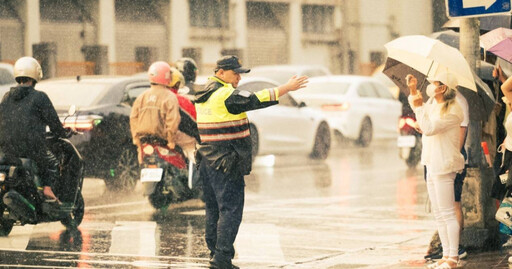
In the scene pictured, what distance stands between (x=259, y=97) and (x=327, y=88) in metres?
20.0

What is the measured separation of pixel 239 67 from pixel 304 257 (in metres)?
2.04

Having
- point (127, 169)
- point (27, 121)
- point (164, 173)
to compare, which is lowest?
point (127, 169)

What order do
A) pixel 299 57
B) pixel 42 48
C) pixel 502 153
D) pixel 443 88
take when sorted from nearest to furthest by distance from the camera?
pixel 443 88, pixel 502 153, pixel 42 48, pixel 299 57

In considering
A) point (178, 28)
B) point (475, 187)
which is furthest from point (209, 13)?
point (475, 187)

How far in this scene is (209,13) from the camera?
50844mm

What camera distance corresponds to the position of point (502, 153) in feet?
36.4

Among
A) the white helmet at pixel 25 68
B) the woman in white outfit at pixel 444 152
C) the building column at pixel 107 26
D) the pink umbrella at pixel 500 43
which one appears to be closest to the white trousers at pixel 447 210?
the woman in white outfit at pixel 444 152

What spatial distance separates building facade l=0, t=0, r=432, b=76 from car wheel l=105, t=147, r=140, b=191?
76.3 feet

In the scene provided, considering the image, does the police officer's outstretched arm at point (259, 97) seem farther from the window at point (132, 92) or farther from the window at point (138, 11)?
the window at point (138, 11)

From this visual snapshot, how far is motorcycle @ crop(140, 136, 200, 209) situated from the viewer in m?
15.0

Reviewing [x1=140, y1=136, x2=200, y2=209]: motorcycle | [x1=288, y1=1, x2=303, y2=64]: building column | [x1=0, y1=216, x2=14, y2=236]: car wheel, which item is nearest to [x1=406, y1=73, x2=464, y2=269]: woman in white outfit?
[x1=0, y1=216, x2=14, y2=236]: car wheel

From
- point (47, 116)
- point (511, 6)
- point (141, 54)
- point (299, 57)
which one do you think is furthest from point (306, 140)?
point (299, 57)

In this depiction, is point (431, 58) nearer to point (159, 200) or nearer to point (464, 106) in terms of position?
point (464, 106)

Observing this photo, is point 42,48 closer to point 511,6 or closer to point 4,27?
point 4,27
